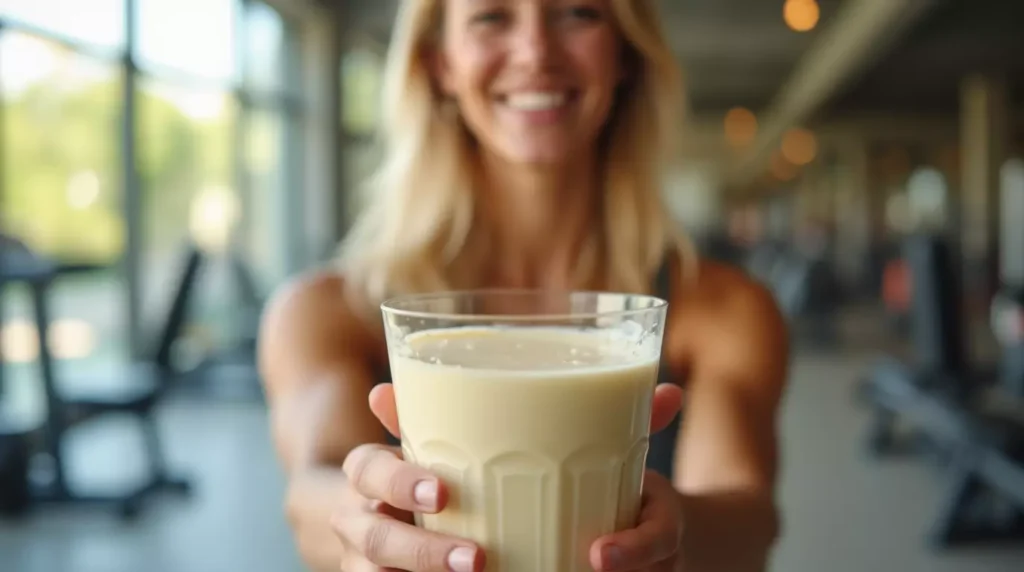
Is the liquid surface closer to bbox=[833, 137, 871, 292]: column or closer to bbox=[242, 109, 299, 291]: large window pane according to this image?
bbox=[242, 109, 299, 291]: large window pane

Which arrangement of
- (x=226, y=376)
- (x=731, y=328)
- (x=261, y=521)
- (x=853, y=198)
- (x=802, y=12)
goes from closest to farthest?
(x=731, y=328)
(x=261, y=521)
(x=226, y=376)
(x=802, y=12)
(x=853, y=198)

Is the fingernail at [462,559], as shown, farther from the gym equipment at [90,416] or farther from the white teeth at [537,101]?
the gym equipment at [90,416]

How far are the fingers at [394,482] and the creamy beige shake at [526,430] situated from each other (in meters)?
0.02

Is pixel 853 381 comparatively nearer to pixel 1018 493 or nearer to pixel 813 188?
pixel 1018 493

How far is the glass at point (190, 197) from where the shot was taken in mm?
6344

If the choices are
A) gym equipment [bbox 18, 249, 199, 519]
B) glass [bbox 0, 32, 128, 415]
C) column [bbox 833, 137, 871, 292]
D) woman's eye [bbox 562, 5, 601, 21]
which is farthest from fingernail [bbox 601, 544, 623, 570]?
column [bbox 833, 137, 871, 292]

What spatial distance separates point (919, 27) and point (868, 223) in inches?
470

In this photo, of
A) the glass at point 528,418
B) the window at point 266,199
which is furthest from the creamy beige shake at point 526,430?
the window at point 266,199

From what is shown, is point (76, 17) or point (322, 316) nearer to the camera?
point (322, 316)

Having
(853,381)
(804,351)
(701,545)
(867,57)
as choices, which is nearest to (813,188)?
(867,57)

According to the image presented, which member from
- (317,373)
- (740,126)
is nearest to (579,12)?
(317,373)

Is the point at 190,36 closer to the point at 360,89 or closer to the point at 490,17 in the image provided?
the point at 360,89

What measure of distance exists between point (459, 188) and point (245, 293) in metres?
6.56

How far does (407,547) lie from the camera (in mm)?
614
